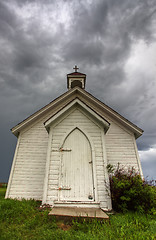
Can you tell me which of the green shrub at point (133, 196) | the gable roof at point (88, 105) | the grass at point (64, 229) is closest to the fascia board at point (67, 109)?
the gable roof at point (88, 105)

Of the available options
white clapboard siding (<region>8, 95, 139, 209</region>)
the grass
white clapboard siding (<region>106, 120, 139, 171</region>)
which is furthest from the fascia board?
the grass

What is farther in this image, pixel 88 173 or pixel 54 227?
pixel 88 173

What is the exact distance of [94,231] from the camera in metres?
3.34

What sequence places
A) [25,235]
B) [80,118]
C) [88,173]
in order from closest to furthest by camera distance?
1. [25,235]
2. [88,173]
3. [80,118]

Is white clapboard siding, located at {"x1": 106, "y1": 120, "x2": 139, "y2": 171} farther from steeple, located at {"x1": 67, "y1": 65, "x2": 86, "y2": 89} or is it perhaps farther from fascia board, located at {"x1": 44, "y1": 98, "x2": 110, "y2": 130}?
steeple, located at {"x1": 67, "y1": 65, "x2": 86, "y2": 89}

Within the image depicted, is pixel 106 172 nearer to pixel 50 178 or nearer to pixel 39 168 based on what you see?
pixel 50 178

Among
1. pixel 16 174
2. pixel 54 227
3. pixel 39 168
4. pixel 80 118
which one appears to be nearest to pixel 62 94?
pixel 80 118

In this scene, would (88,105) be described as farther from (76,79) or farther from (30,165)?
(76,79)

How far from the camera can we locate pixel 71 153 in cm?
627

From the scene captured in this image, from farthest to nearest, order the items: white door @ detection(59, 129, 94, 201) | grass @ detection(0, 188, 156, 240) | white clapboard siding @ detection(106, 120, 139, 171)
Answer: white clapboard siding @ detection(106, 120, 139, 171) < white door @ detection(59, 129, 94, 201) < grass @ detection(0, 188, 156, 240)

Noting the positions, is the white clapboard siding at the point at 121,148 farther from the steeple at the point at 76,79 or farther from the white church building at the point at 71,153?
the steeple at the point at 76,79

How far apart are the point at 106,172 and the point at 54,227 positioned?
2.96 metres

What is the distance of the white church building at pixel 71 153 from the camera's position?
557 cm

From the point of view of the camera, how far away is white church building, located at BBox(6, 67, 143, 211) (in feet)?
18.3
